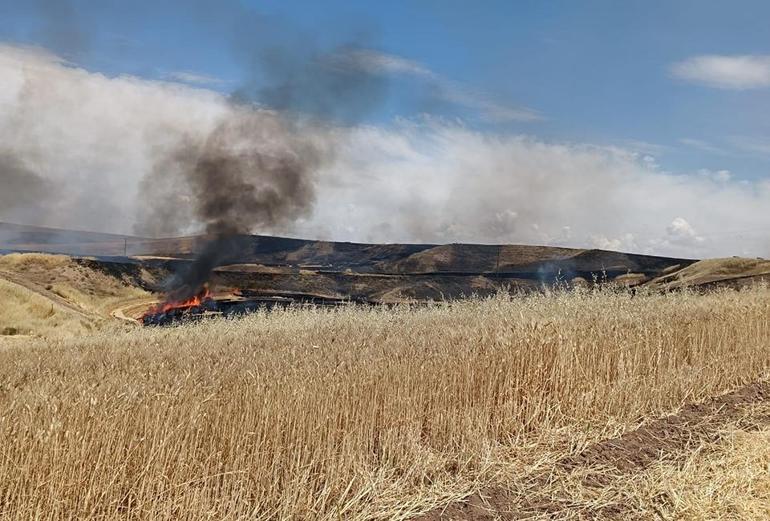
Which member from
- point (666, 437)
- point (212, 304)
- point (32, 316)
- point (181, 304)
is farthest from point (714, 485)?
point (181, 304)

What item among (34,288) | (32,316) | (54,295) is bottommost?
(32,316)

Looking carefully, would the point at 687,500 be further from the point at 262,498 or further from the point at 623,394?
the point at 262,498

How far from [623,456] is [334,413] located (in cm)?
320

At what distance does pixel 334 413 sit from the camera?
5504 millimetres

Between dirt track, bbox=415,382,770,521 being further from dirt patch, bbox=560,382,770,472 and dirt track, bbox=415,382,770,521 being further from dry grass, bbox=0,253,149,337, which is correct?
dry grass, bbox=0,253,149,337

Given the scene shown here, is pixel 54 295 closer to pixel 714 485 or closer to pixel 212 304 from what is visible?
pixel 212 304

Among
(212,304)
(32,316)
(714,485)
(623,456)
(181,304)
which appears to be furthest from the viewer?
(181,304)

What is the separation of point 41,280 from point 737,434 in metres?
31.3

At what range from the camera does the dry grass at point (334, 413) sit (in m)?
4.20

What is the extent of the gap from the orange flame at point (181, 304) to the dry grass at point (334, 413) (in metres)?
18.2

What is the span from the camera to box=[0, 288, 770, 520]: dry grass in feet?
13.8

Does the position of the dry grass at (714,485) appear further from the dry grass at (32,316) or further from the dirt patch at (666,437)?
the dry grass at (32,316)

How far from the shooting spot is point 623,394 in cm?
811

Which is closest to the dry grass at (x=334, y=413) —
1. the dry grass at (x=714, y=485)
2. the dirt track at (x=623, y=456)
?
the dirt track at (x=623, y=456)
